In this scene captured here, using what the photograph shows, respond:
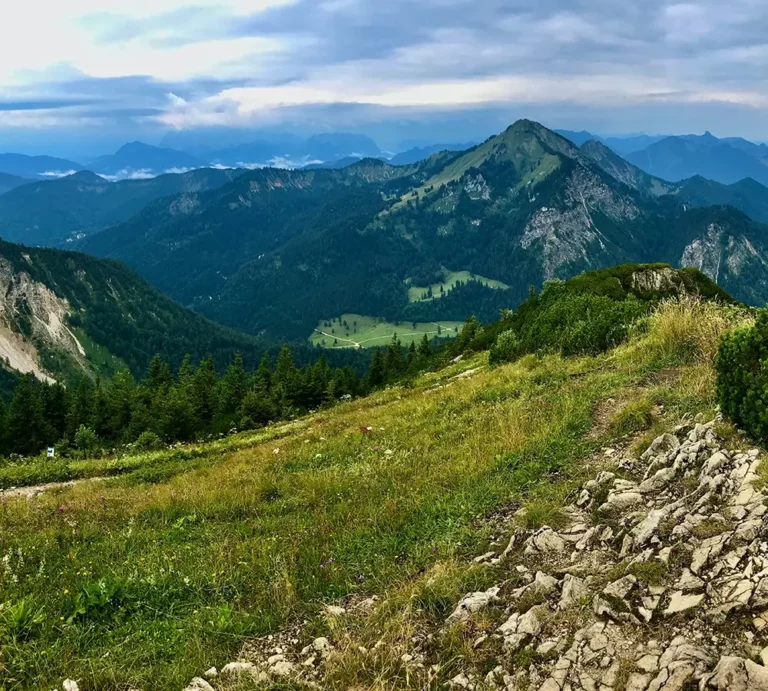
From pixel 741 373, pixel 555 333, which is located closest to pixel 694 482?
pixel 741 373

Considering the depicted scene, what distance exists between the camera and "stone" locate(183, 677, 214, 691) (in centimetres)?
603

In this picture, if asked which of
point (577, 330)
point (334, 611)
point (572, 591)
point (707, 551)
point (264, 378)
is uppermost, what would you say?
point (577, 330)

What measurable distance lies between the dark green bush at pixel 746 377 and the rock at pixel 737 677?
4.41m

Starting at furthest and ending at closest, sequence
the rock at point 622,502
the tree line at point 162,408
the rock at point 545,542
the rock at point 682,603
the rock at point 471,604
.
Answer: the tree line at point 162,408 < the rock at point 622,502 < the rock at point 545,542 < the rock at point 471,604 < the rock at point 682,603

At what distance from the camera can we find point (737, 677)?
180 inches

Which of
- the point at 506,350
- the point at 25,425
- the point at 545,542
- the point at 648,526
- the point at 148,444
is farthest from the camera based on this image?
the point at 25,425

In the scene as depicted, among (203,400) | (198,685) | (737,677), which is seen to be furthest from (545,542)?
(203,400)

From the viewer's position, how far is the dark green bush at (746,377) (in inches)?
322

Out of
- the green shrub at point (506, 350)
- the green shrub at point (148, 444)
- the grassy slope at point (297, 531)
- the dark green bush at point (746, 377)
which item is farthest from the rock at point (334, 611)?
the green shrub at point (148, 444)

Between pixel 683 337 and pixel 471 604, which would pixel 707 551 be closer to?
pixel 471 604

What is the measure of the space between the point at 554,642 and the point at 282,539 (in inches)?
216

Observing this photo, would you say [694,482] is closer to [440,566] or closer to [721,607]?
[721,607]

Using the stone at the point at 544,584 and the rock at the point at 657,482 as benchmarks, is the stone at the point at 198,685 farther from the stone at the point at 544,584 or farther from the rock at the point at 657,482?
the rock at the point at 657,482

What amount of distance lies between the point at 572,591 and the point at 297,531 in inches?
213
